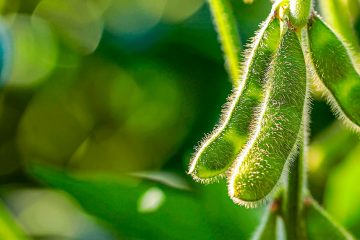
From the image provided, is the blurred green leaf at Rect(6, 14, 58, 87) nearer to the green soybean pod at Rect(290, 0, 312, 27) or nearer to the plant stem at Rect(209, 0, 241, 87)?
the plant stem at Rect(209, 0, 241, 87)

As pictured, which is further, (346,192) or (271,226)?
(346,192)

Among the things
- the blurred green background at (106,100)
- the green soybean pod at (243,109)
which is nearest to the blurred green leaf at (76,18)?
the blurred green background at (106,100)

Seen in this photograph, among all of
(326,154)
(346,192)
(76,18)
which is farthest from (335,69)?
(76,18)

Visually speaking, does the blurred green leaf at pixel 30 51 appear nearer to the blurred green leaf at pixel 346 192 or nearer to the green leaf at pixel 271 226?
the blurred green leaf at pixel 346 192

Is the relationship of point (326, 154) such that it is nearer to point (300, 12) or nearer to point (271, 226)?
point (271, 226)

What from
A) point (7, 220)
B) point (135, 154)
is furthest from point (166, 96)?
point (7, 220)

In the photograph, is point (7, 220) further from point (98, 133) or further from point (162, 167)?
point (98, 133)
